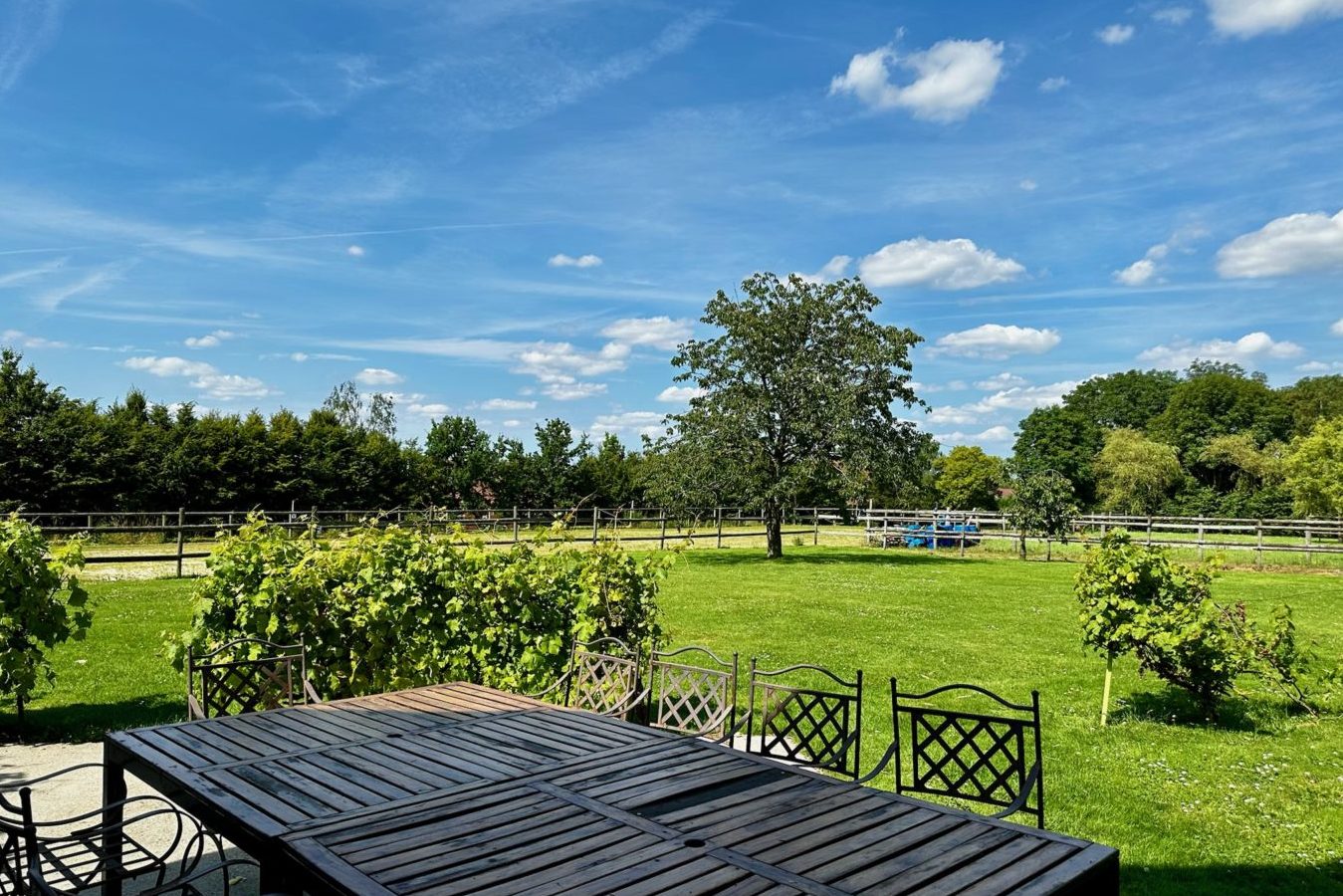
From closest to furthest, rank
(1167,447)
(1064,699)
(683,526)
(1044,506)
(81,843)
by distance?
(81,843)
(1064,699)
(1044,506)
(683,526)
(1167,447)

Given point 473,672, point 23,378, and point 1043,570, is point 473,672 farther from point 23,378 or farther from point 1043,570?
point 23,378

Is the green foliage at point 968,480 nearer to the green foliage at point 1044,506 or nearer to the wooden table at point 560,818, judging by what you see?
the green foliage at point 1044,506

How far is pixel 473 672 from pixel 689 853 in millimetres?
4171

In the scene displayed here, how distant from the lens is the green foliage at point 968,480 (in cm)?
5803

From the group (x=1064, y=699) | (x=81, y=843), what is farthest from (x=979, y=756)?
(x=1064, y=699)

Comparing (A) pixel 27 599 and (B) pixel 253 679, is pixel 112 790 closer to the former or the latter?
(B) pixel 253 679

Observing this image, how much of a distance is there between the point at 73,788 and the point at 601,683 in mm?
3453

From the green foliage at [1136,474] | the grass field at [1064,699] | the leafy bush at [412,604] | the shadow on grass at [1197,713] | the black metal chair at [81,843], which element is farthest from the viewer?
the green foliage at [1136,474]

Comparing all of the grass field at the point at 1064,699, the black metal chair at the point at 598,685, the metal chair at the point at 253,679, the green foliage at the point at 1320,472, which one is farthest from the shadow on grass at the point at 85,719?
the green foliage at the point at 1320,472

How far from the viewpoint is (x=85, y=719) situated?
7.10 meters

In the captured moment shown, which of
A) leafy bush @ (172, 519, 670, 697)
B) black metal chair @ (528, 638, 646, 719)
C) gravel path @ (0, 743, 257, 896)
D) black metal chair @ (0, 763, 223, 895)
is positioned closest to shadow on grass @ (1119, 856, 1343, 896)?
black metal chair @ (528, 638, 646, 719)

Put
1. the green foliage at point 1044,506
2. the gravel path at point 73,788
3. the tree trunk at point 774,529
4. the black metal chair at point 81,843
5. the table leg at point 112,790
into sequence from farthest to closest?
the tree trunk at point 774,529
the green foliage at point 1044,506
the gravel path at point 73,788
the table leg at point 112,790
the black metal chair at point 81,843

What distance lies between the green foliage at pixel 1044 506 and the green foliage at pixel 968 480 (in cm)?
3326

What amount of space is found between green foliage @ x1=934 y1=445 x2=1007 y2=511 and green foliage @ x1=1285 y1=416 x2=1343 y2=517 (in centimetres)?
1959
